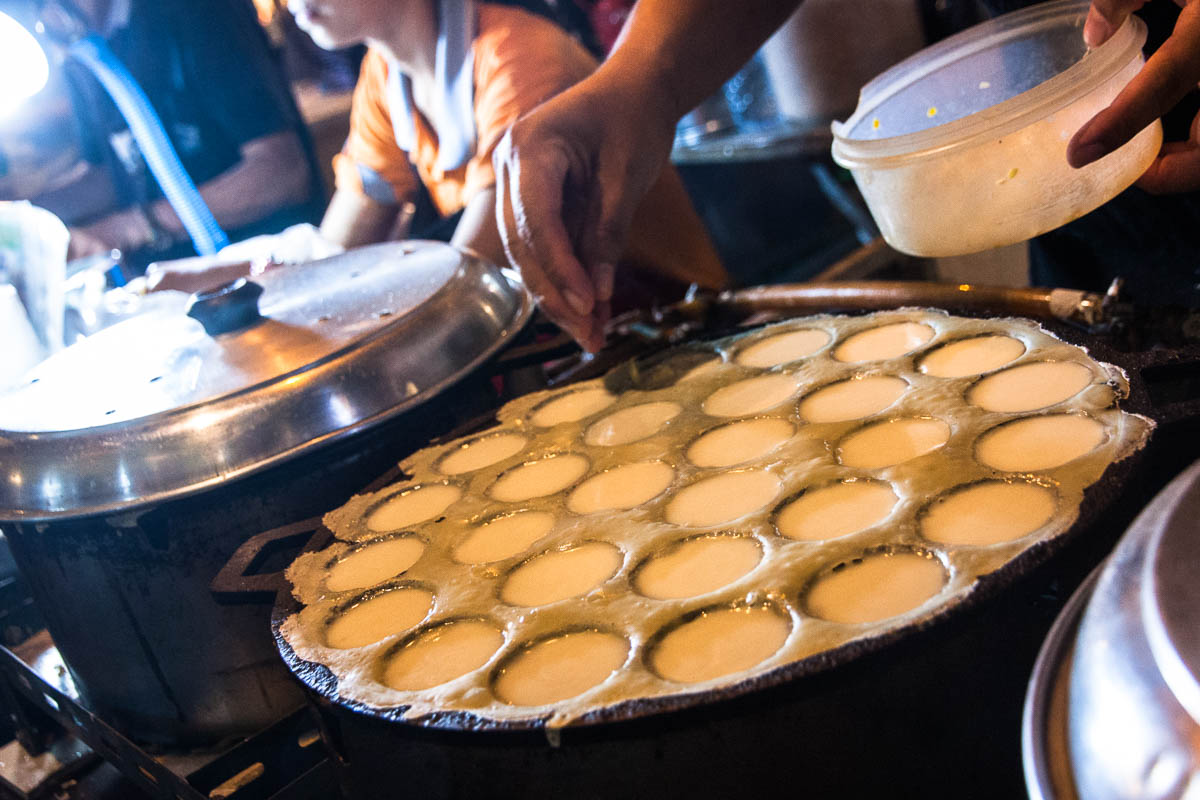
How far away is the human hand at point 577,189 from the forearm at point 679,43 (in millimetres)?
35

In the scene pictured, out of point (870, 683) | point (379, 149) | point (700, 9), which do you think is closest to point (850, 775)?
point (870, 683)

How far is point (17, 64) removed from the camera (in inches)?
106

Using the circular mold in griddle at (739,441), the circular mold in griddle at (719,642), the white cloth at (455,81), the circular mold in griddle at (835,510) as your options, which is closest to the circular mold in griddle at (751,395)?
the circular mold in griddle at (739,441)

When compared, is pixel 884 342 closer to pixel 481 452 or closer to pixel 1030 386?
pixel 1030 386

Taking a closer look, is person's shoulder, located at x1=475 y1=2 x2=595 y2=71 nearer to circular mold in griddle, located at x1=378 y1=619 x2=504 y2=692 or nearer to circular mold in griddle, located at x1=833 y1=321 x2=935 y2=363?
circular mold in griddle, located at x1=833 y1=321 x2=935 y2=363

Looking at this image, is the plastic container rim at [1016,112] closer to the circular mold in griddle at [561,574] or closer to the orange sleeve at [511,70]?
the circular mold in griddle at [561,574]

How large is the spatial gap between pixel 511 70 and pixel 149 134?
153 cm

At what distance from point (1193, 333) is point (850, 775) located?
0.89 m

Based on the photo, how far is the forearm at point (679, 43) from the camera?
1.92m

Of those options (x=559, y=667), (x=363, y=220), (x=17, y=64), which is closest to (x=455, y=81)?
(x=363, y=220)

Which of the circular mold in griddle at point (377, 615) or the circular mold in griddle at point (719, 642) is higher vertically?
the circular mold in griddle at point (719, 642)

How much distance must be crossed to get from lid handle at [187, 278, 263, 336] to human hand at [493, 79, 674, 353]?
0.56 metres

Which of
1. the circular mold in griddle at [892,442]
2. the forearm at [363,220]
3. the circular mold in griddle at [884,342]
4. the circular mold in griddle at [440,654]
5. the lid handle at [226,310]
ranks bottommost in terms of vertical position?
the circular mold in griddle at [440,654]

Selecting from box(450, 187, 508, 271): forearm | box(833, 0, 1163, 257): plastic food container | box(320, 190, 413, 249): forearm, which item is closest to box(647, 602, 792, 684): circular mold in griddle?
box(833, 0, 1163, 257): plastic food container
